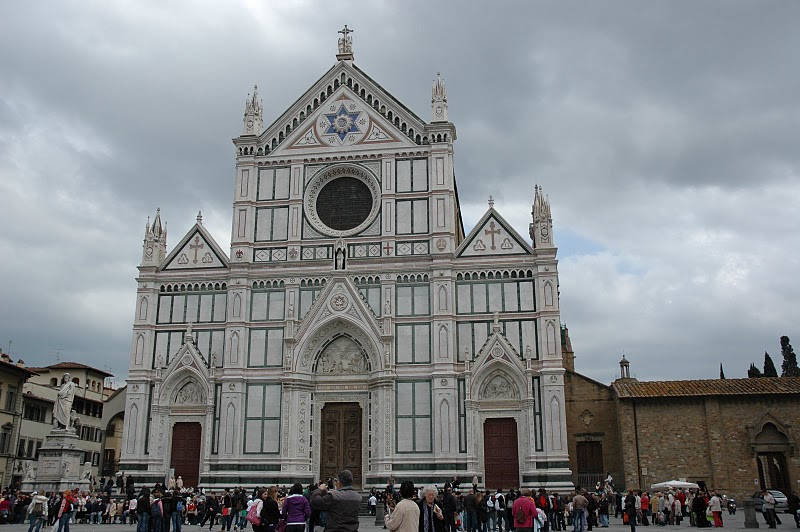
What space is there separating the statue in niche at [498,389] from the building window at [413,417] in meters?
2.63

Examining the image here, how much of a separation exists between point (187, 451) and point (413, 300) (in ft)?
41.1

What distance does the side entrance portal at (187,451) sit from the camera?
34875 mm

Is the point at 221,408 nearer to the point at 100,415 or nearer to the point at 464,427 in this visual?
the point at 464,427

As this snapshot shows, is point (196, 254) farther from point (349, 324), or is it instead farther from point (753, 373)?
point (753, 373)

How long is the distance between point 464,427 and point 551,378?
434 centimetres

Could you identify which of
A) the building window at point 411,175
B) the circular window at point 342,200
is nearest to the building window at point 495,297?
the building window at point 411,175

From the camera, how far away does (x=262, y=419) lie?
34781mm

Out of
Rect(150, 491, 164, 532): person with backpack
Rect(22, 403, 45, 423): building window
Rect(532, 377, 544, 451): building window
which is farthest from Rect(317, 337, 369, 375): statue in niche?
Rect(22, 403, 45, 423): building window

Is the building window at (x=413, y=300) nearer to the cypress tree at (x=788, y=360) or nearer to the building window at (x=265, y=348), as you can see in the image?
the building window at (x=265, y=348)

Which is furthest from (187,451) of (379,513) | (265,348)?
(379,513)

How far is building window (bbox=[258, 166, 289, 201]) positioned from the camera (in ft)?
124

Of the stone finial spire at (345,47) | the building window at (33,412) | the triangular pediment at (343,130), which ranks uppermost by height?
the stone finial spire at (345,47)

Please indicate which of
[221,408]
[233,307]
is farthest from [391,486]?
[233,307]

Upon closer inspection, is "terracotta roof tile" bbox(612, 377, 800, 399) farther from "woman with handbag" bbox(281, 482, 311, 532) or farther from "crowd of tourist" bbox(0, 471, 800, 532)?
"woman with handbag" bbox(281, 482, 311, 532)
